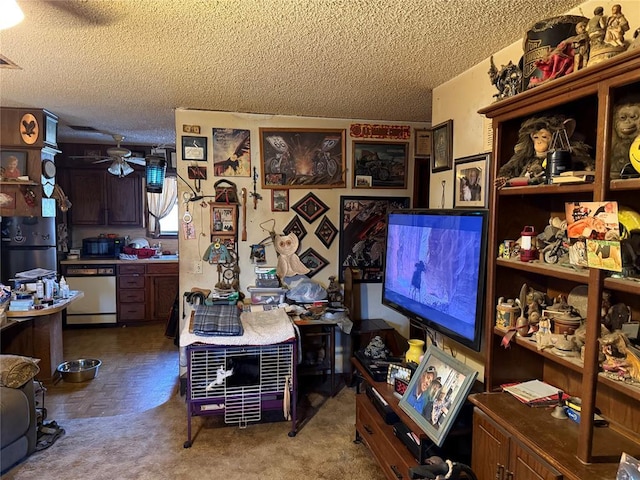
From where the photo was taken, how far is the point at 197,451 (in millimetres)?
2725

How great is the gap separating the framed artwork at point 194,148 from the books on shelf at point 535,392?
2823mm

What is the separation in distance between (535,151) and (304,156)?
233cm

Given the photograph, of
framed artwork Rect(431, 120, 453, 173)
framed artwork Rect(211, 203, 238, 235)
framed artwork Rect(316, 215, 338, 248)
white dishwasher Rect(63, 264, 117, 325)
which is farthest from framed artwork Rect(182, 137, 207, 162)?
white dishwasher Rect(63, 264, 117, 325)

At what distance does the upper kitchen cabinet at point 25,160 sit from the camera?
3576 mm

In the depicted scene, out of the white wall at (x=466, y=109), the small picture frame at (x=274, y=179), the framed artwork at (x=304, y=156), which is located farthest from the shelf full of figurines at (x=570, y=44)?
the small picture frame at (x=274, y=179)

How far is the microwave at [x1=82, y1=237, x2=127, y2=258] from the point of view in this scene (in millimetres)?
5562

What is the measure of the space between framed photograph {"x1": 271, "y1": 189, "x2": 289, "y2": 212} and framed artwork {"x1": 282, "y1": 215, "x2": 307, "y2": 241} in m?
0.12

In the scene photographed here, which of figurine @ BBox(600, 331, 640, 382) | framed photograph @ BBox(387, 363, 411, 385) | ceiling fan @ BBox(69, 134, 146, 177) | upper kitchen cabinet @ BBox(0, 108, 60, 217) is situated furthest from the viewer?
ceiling fan @ BBox(69, 134, 146, 177)

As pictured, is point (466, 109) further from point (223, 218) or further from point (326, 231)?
point (223, 218)

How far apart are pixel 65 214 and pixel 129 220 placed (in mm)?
776

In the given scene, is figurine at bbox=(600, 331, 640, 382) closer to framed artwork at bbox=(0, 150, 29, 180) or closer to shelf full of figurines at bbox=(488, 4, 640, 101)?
shelf full of figurines at bbox=(488, 4, 640, 101)

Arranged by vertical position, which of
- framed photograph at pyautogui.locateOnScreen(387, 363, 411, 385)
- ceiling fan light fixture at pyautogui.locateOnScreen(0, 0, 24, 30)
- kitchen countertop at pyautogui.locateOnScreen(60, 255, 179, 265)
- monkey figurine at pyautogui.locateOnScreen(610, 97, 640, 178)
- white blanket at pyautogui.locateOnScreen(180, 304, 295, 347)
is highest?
ceiling fan light fixture at pyautogui.locateOnScreen(0, 0, 24, 30)

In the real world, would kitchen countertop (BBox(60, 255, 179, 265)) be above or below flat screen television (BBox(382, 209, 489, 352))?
below

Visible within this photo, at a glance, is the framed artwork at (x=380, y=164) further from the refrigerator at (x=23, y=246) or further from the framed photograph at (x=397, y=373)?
the refrigerator at (x=23, y=246)
